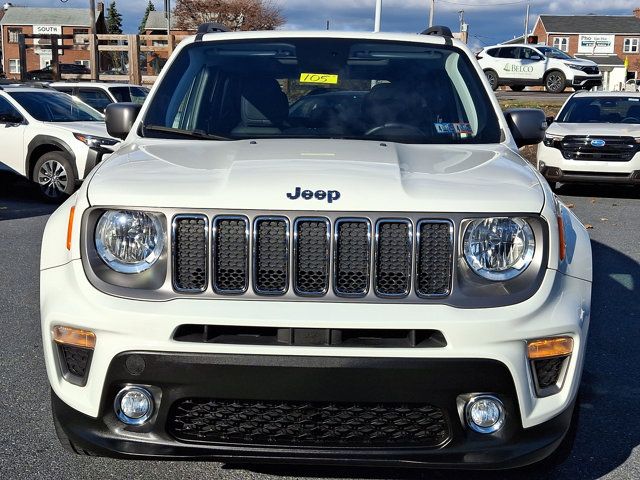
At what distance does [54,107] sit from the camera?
13273 millimetres

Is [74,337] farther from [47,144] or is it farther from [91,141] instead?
[47,144]

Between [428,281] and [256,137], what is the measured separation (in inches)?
58.9

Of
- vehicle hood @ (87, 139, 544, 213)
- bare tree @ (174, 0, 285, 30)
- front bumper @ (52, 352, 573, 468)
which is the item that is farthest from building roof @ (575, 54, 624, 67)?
front bumper @ (52, 352, 573, 468)

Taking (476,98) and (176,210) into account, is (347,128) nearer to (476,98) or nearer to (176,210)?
(476,98)

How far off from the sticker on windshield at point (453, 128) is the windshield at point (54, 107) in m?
9.53

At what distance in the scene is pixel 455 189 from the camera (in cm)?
318

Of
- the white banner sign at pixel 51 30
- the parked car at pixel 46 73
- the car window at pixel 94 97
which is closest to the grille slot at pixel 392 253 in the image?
the car window at pixel 94 97

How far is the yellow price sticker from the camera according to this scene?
4691 millimetres

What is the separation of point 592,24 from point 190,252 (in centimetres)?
9008

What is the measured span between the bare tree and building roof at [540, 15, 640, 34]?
144 ft

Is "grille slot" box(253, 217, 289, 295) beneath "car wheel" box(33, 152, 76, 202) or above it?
above

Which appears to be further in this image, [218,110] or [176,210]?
[218,110]

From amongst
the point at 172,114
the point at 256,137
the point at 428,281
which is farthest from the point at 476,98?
the point at 428,281

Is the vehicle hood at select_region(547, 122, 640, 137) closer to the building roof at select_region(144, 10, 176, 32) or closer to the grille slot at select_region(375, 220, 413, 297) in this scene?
the grille slot at select_region(375, 220, 413, 297)
